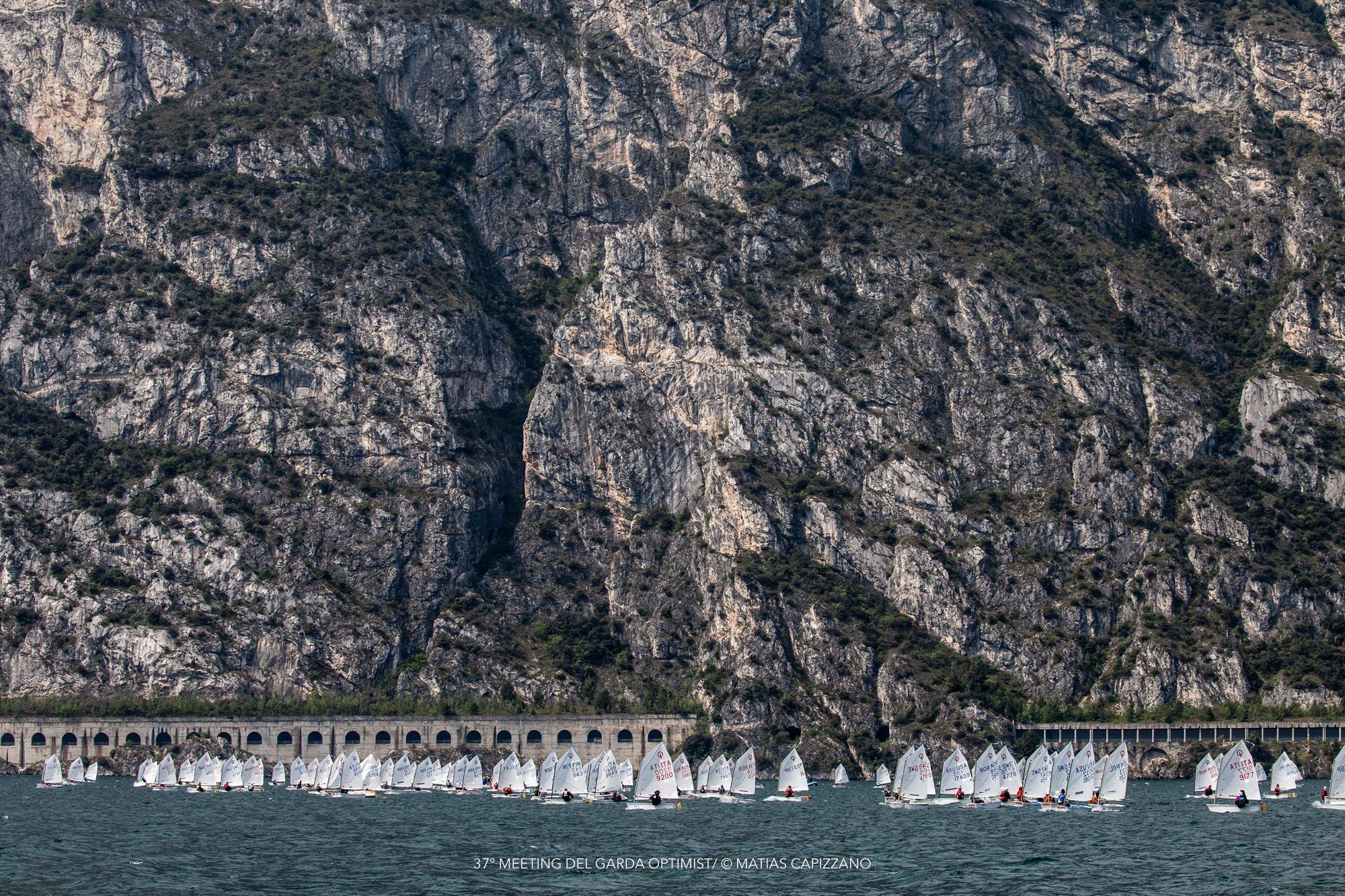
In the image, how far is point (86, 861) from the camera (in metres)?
90.6

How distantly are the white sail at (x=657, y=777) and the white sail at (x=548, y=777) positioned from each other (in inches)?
651

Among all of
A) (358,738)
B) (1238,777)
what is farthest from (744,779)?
(358,738)

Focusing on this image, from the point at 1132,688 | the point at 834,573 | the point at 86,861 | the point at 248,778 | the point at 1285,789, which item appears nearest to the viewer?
the point at 86,861

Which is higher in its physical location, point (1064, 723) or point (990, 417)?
point (990, 417)

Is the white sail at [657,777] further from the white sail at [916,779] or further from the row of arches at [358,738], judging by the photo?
the row of arches at [358,738]

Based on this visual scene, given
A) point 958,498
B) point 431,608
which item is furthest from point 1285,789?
point 431,608

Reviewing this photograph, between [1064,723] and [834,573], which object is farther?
[834,573]

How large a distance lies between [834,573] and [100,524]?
78.1 meters

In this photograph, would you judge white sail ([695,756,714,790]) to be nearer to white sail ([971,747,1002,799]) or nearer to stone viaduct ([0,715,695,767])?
white sail ([971,747,1002,799])

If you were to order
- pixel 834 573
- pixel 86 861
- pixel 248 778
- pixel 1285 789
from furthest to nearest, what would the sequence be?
pixel 834 573
pixel 248 778
pixel 1285 789
pixel 86 861

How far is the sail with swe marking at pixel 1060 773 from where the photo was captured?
411ft

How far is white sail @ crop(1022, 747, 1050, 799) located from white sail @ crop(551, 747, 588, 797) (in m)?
34.6

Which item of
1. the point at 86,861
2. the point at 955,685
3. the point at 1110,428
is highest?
the point at 1110,428

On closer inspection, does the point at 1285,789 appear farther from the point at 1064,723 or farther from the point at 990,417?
the point at 990,417
